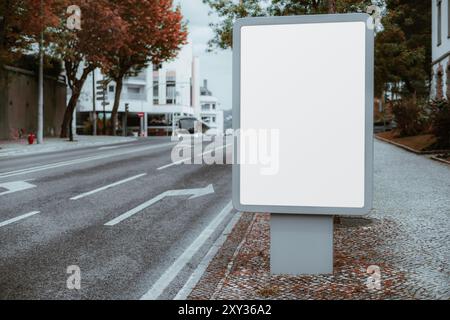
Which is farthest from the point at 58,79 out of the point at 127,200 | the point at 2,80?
the point at 127,200

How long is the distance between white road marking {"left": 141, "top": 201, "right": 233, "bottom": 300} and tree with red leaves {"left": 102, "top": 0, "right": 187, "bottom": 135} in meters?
28.6

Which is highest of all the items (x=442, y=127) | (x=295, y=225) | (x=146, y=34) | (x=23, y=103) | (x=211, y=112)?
(x=146, y=34)

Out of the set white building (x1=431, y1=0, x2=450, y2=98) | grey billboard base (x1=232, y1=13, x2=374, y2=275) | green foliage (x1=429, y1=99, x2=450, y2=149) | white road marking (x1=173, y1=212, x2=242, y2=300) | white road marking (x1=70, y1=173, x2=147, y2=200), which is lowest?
white road marking (x1=173, y1=212, x2=242, y2=300)

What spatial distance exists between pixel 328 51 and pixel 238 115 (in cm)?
102

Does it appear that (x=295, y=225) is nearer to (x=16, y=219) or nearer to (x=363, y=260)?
(x=363, y=260)

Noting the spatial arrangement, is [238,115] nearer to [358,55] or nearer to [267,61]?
[267,61]

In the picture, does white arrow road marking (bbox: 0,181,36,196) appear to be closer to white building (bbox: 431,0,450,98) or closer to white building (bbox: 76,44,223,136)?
white building (bbox: 431,0,450,98)

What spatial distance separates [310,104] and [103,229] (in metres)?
4.16

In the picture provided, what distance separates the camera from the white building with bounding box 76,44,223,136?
75.2 metres

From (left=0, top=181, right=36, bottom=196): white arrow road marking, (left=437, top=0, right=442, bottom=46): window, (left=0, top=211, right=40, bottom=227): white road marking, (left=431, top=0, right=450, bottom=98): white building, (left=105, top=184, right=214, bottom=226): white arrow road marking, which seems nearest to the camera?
(left=0, top=211, right=40, bottom=227): white road marking

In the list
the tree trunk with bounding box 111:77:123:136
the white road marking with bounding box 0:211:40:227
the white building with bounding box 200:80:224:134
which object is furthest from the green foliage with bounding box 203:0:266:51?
the white building with bounding box 200:80:224:134

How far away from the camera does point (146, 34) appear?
41875 millimetres

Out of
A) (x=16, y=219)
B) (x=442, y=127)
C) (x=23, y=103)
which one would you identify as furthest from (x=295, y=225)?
(x=23, y=103)

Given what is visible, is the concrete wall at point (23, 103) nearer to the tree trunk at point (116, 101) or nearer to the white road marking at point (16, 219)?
the tree trunk at point (116, 101)
